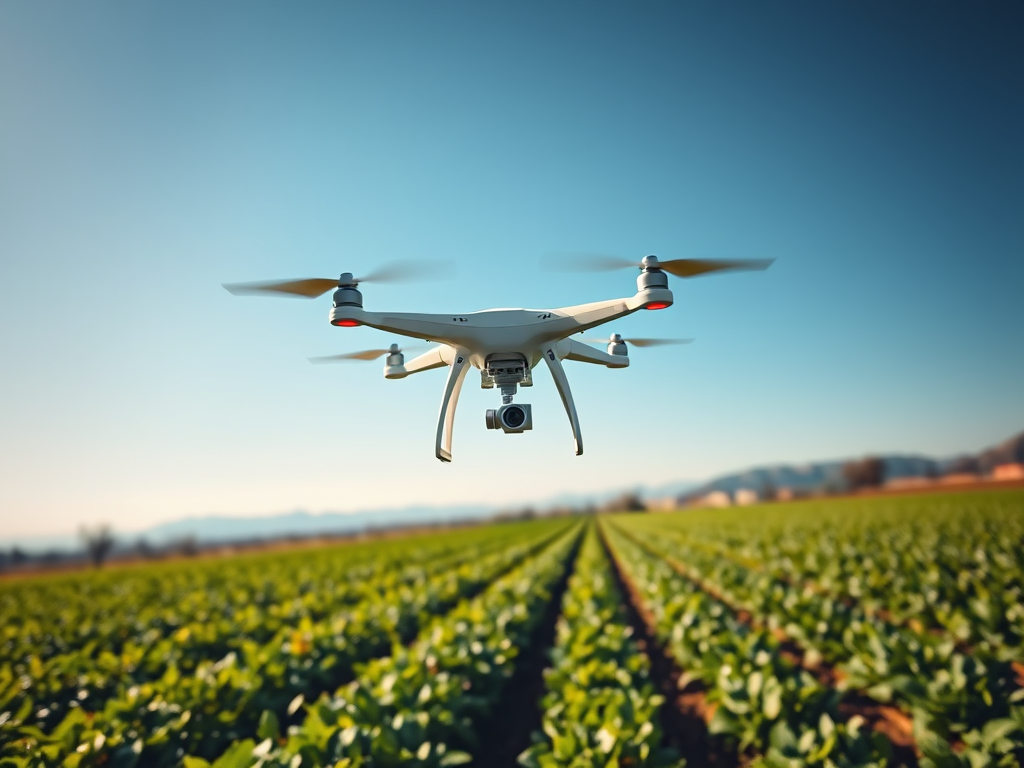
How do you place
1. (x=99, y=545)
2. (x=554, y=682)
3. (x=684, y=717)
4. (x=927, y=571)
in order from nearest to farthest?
→ (x=554, y=682) < (x=684, y=717) < (x=927, y=571) < (x=99, y=545)

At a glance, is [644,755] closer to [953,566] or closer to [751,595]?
[751,595]

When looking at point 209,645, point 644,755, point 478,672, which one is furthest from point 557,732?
point 209,645

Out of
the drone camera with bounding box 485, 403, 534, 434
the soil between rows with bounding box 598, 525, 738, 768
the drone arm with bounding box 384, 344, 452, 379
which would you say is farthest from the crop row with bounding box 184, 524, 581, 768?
the drone camera with bounding box 485, 403, 534, 434

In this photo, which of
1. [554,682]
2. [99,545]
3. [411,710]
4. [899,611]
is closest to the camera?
[411,710]

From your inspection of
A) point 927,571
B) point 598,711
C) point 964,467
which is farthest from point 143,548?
point 964,467

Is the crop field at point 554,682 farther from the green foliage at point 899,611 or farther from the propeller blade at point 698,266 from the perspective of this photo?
the propeller blade at point 698,266

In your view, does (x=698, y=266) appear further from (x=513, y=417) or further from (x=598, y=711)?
(x=598, y=711)

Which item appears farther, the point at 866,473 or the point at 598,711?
the point at 866,473
